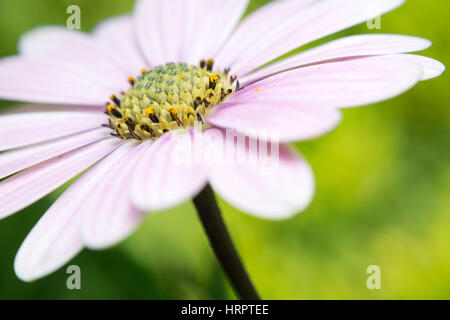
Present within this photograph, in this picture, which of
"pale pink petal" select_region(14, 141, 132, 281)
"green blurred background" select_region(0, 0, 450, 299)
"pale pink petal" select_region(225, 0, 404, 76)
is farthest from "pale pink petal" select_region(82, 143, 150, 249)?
"green blurred background" select_region(0, 0, 450, 299)

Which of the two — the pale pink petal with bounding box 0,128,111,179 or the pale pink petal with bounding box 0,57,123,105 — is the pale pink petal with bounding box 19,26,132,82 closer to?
the pale pink petal with bounding box 0,57,123,105

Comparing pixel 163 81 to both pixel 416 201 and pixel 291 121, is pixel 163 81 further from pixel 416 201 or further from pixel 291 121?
pixel 416 201

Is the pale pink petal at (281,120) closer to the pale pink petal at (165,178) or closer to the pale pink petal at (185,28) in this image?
the pale pink petal at (165,178)

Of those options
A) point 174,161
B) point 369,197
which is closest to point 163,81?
point 174,161

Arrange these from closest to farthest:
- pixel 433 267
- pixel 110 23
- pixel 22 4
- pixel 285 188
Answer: pixel 285 188 < pixel 433 267 < pixel 110 23 < pixel 22 4

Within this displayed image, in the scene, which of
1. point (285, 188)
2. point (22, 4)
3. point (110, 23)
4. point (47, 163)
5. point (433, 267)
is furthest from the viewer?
point (22, 4)

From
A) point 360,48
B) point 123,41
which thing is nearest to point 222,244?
point 360,48
